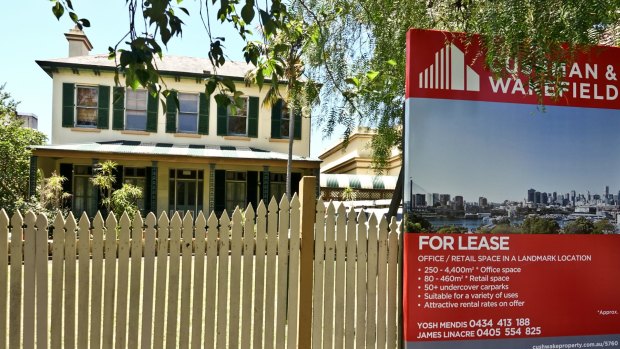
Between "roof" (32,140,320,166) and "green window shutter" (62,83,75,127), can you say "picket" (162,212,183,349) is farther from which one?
"green window shutter" (62,83,75,127)

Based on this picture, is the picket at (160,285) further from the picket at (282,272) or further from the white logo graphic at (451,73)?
the white logo graphic at (451,73)

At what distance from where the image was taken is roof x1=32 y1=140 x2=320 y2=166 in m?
17.3

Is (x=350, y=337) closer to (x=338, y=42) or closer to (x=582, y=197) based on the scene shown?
(x=582, y=197)

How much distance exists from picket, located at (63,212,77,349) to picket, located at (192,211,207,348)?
83 centimetres

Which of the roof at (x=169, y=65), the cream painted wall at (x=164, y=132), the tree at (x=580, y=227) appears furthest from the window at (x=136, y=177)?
the tree at (x=580, y=227)

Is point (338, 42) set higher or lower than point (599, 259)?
higher

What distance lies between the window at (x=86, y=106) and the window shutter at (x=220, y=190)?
17.8 ft

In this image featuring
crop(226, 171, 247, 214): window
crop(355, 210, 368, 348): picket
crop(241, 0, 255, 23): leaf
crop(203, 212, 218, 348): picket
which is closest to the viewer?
crop(241, 0, 255, 23): leaf

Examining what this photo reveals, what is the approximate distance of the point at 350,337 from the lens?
139 inches

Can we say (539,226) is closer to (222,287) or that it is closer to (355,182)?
(222,287)

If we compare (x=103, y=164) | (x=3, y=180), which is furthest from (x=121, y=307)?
(x=3, y=180)

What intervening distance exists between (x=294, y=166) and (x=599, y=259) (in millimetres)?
15702

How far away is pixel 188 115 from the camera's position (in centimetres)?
2017

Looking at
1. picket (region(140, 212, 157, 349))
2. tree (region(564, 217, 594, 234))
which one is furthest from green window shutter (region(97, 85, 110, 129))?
tree (region(564, 217, 594, 234))
